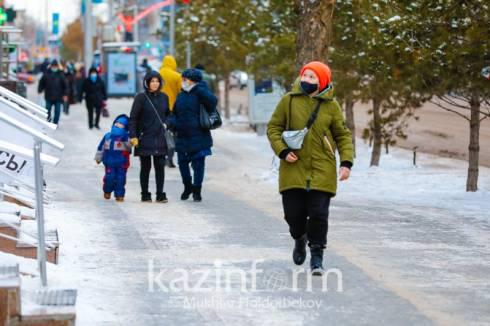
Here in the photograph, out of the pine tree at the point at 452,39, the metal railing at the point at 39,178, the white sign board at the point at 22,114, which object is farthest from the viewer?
the pine tree at the point at 452,39

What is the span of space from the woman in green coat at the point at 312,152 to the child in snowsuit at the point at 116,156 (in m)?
5.75

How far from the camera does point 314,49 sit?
1872 cm

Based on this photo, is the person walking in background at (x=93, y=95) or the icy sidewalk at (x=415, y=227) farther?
the person walking in background at (x=93, y=95)

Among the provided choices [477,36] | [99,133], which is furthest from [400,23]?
[99,133]

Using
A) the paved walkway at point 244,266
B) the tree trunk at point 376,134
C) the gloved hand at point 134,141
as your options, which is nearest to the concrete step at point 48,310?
the paved walkway at point 244,266

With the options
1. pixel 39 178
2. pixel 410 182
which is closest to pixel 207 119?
pixel 410 182

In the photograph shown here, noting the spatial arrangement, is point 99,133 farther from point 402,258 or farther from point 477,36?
point 402,258

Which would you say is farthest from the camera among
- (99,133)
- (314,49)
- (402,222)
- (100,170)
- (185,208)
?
(99,133)

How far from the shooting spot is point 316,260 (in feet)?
32.5

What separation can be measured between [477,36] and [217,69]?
82.8 feet

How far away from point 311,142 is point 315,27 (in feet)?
29.4

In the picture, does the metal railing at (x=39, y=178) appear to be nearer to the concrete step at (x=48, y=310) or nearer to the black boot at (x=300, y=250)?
the concrete step at (x=48, y=310)

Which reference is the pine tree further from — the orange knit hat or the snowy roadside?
the orange knit hat

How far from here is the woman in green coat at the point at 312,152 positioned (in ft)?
32.2
